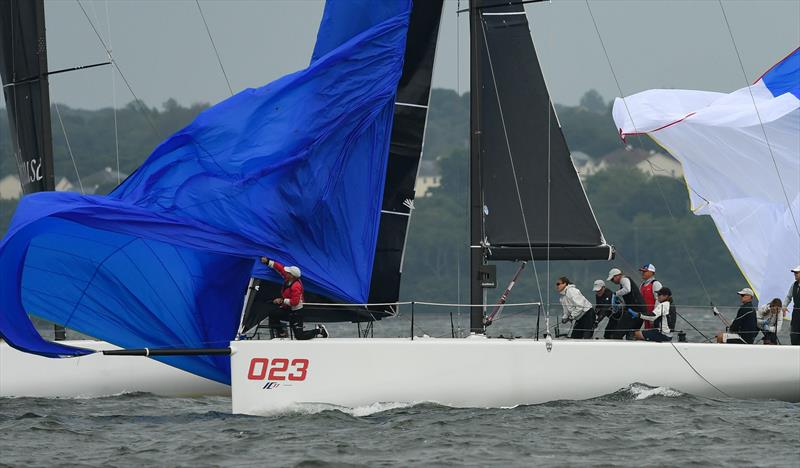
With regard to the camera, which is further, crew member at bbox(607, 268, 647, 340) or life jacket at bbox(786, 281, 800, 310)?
crew member at bbox(607, 268, 647, 340)

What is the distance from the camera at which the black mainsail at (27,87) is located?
1764 cm

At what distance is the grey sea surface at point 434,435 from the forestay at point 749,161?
163 centimetres

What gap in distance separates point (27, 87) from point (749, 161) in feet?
28.9

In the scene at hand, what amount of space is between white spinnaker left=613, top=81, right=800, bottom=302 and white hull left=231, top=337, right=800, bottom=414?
136cm

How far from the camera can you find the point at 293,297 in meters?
13.0

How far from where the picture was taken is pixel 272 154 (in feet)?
42.6

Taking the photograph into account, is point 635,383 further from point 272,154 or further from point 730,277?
point 730,277

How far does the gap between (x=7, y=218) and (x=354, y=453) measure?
37646 millimetres

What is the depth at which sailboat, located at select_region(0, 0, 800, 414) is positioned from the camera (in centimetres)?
1263

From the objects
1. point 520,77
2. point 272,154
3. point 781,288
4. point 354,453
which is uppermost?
point 520,77

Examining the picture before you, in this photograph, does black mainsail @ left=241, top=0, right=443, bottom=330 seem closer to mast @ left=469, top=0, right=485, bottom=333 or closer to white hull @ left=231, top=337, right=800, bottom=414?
mast @ left=469, top=0, right=485, bottom=333

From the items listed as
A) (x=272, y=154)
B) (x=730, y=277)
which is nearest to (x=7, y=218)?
(x=730, y=277)

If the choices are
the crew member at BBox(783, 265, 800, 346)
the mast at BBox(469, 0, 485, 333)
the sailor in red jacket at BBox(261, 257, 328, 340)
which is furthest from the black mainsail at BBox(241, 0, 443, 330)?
the crew member at BBox(783, 265, 800, 346)

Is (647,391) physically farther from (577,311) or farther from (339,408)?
(339,408)
